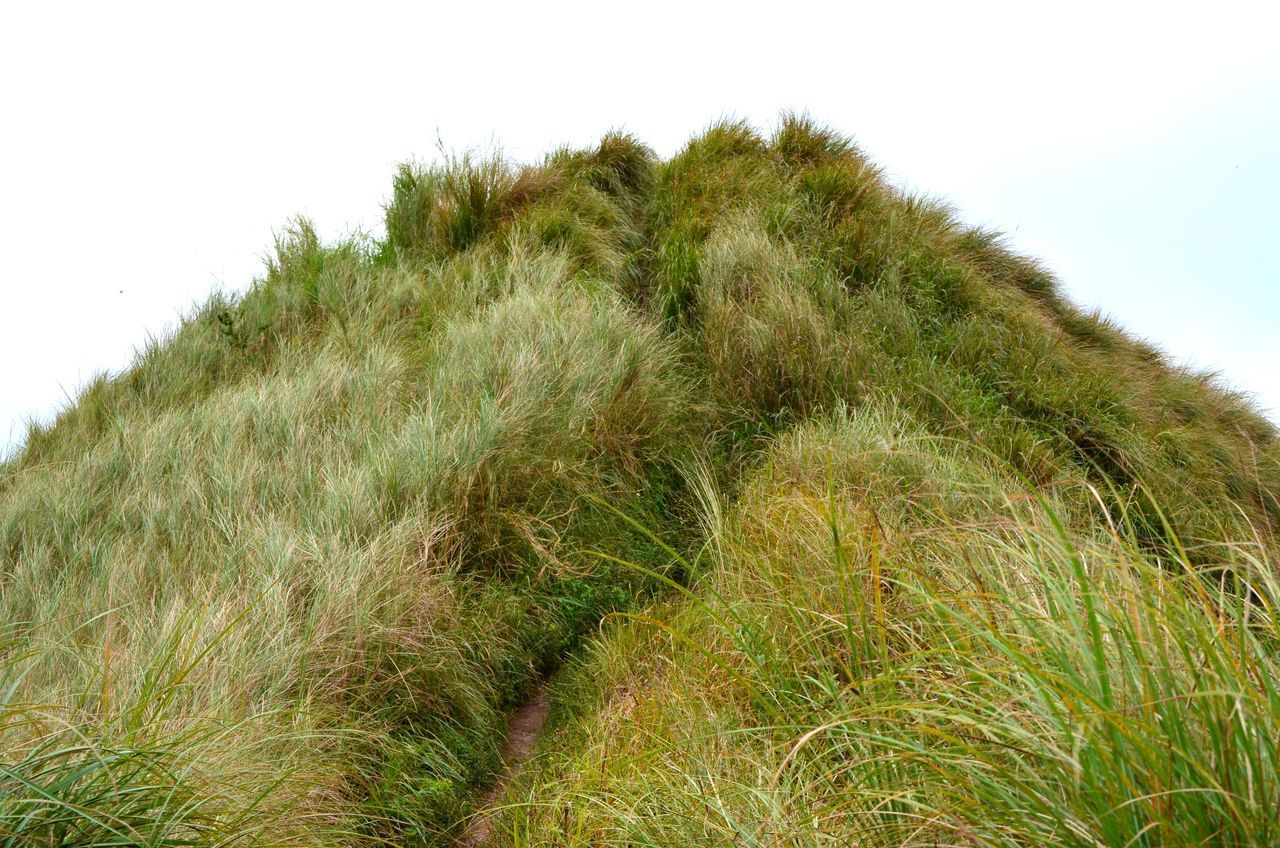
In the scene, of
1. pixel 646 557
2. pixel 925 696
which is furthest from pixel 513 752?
pixel 925 696

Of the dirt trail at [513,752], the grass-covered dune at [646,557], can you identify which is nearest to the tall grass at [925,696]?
the grass-covered dune at [646,557]

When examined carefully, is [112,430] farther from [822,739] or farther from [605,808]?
[822,739]

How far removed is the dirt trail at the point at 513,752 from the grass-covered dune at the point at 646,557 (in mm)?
67

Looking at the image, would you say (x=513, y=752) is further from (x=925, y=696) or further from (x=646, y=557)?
(x=925, y=696)

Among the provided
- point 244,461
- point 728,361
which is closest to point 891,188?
point 728,361

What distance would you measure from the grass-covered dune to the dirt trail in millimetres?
67

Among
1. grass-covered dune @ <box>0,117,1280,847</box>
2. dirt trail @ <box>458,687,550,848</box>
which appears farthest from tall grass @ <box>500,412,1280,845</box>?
dirt trail @ <box>458,687,550,848</box>

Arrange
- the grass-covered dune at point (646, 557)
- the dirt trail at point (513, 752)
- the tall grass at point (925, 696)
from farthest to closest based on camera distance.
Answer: the dirt trail at point (513, 752) < the grass-covered dune at point (646, 557) < the tall grass at point (925, 696)

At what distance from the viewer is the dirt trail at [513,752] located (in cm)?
308

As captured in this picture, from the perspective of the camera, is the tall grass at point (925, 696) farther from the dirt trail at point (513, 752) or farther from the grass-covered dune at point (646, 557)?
the dirt trail at point (513, 752)

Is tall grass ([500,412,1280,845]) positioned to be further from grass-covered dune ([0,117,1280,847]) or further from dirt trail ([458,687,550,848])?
dirt trail ([458,687,550,848])

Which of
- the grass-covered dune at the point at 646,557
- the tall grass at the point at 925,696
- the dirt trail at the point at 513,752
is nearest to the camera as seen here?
the tall grass at the point at 925,696

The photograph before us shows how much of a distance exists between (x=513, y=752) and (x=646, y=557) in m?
1.55

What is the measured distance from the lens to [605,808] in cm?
232
